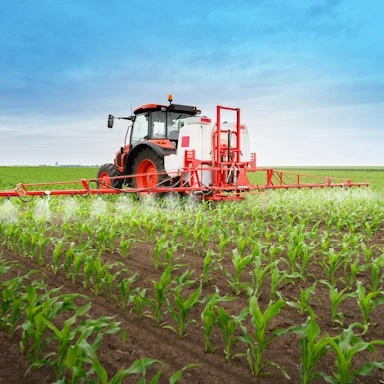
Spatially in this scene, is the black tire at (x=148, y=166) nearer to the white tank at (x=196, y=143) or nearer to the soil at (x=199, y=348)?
the white tank at (x=196, y=143)

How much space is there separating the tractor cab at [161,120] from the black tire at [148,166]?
0.48 m

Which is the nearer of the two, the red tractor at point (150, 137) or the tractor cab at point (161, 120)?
the red tractor at point (150, 137)

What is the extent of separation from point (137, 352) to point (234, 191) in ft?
20.5

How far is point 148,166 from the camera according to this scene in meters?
10.1

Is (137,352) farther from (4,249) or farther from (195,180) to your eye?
(195,180)

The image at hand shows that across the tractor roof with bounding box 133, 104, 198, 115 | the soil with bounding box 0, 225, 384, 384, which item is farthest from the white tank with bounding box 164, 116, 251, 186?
the soil with bounding box 0, 225, 384, 384

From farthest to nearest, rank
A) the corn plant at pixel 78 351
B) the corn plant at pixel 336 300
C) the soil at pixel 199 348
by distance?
the corn plant at pixel 336 300 → the soil at pixel 199 348 → the corn plant at pixel 78 351

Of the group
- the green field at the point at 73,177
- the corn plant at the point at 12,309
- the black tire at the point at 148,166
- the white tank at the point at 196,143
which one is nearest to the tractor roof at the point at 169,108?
the black tire at the point at 148,166

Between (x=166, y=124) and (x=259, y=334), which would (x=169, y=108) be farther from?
(x=259, y=334)

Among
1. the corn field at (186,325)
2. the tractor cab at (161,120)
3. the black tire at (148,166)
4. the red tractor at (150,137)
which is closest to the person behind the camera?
the corn field at (186,325)

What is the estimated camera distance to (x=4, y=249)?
5242 mm

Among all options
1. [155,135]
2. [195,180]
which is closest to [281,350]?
[195,180]

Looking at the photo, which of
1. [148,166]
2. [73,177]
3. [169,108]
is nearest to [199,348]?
[148,166]

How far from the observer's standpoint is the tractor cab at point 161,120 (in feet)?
32.7
